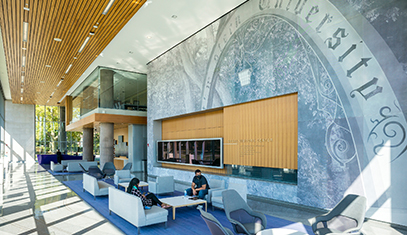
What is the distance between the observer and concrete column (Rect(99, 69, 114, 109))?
15.7 metres

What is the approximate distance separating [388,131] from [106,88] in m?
14.2

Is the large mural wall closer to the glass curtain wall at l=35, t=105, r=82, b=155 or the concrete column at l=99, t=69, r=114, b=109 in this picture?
the concrete column at l=99, t=69, r=114, b=109

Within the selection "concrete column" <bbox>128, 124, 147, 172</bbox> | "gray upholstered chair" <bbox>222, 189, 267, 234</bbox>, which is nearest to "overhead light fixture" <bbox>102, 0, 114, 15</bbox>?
"gray upholstered chair" <bbox>222, 189, 267, 234</bbox>

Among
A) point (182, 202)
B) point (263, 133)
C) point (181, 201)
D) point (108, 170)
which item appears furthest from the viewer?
point (108, 170)

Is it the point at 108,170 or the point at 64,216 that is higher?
the point at 108,170

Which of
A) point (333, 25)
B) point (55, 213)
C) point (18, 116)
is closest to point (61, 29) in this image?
point (55, 213)

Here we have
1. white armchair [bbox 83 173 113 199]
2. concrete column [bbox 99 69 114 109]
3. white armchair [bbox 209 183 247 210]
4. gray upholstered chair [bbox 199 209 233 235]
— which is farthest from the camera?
concrete column [bbox 99 69 114 109]

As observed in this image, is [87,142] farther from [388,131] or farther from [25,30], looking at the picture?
[388,131]

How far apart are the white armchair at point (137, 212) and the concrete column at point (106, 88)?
10.8 m

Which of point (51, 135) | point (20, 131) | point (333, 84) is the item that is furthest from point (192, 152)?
point (20, 131)

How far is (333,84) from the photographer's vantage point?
5.98 meters

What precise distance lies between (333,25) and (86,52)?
1034 centimetres

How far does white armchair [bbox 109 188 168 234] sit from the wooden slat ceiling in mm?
5565

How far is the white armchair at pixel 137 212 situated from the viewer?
504 cm
